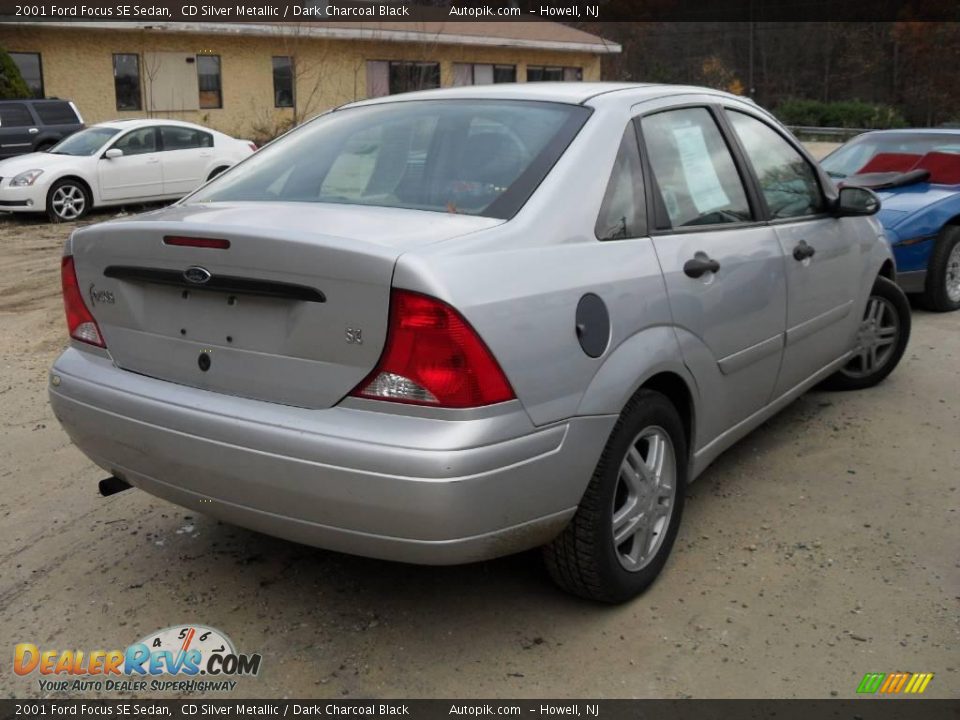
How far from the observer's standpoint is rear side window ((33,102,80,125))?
57.5 feet

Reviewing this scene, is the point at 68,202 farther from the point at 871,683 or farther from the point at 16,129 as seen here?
the point at 871,683

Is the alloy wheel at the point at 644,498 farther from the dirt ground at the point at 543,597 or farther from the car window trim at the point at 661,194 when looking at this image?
the car window trim at the point at 661,194

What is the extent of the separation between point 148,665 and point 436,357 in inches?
52.4

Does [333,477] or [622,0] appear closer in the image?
[333,477]

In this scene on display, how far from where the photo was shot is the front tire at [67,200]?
1348 cm

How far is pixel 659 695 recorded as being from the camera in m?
2.67

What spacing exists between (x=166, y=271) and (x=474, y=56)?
2919 cm

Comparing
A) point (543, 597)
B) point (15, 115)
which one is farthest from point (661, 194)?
point (15, 115)

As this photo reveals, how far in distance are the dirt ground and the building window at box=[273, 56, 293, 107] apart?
24333 millimetres

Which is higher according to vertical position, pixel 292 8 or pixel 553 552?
pixel 292 8

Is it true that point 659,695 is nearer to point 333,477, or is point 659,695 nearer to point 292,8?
point 333,477

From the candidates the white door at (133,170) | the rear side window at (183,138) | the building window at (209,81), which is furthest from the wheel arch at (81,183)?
the building window at (209,81)

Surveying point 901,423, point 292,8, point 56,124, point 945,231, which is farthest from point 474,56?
point 901,423

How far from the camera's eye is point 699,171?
3.65 meters
